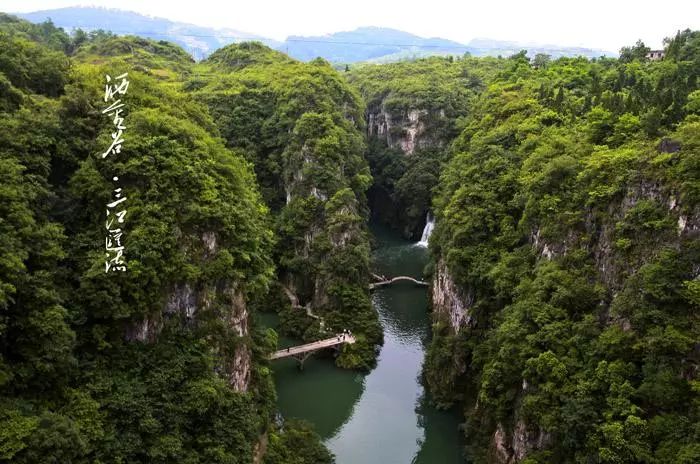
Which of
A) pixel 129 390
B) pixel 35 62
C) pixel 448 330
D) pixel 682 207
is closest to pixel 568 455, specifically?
pixel 682 207

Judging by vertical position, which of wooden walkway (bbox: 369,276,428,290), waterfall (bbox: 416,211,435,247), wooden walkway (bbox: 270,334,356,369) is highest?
waterfall (bbox: 416,211,435,247)

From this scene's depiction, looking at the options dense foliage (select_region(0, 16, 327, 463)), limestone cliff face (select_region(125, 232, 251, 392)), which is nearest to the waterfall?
dense foliage (select_region(0, 16, 327, 463))

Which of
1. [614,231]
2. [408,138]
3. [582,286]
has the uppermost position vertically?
[614,231]

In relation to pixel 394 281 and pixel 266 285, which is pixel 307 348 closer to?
pixel 266 285

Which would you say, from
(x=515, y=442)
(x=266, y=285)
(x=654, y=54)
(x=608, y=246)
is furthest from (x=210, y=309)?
(x=654, y=54)

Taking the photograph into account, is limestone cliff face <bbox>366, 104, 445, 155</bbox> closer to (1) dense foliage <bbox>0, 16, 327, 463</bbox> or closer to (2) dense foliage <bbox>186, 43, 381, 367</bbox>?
(2) dense foliage <bbox>186, 43, 381, 367</bbox>

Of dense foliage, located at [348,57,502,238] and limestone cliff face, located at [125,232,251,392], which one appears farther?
dense foliage, located at [348,57,502,238]

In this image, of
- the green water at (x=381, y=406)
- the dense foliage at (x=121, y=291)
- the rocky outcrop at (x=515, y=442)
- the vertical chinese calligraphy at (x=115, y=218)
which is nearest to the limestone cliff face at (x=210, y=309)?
the dense foliage at (x=121, y=291)
